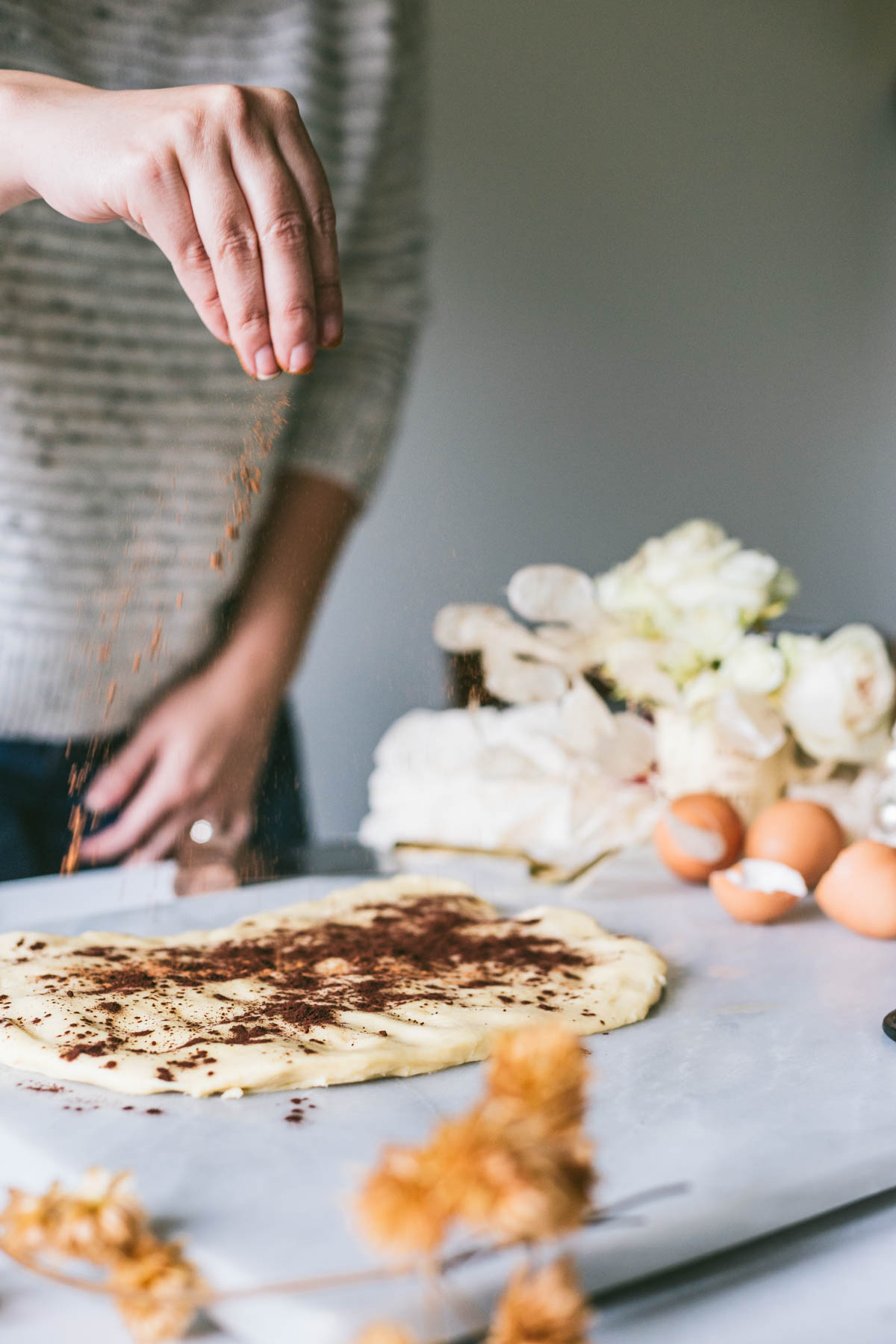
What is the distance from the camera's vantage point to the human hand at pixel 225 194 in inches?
34.5

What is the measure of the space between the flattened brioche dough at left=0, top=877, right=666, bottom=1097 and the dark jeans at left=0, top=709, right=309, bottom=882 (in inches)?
15.7

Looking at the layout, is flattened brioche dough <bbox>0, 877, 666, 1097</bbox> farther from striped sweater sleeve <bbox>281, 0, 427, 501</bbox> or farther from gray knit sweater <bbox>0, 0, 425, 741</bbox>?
striped sweater sleeve <bbox>281, 0, 427, 501</bbox>

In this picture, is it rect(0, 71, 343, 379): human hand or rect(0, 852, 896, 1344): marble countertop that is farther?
rect(0, 71, 343, 379): human hand

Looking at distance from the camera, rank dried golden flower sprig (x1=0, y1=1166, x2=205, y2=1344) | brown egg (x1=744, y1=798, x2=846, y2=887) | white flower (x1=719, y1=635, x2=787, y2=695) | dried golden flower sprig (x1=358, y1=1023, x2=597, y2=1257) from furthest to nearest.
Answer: white flower (x1=719, y1=635, x2=787, y2=695) < brown egg (x1=744, y1=798, x2=846, y2=887) < dried golden flower sprig (x1=0, y1=1166, x2=205, y2=1344) < dried golden flower sprig (x1=358, y1=1023, x2=597, y2=1257)

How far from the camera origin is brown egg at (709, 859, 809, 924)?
959 millimetres

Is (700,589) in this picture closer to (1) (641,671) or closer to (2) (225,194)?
(1) (641,671)

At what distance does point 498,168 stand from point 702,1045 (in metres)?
1.45

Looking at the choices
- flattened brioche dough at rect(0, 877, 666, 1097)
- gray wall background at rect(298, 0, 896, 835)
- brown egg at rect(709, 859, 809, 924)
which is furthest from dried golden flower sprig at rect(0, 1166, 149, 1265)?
gray wall background at rect(298, 0, 896, 835)

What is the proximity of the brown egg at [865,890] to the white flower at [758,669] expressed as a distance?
9.5 inches

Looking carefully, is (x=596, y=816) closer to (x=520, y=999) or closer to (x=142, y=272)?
(x=520, y=999)

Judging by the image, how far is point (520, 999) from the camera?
2.46 feet

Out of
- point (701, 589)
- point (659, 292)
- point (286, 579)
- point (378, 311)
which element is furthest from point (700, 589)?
point (659, 292)

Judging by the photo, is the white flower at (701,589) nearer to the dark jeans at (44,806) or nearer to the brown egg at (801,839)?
the brown egg at (801,839)

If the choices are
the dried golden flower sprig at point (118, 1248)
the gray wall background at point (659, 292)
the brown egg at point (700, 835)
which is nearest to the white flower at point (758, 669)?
the brown egg at point (700, 835)
